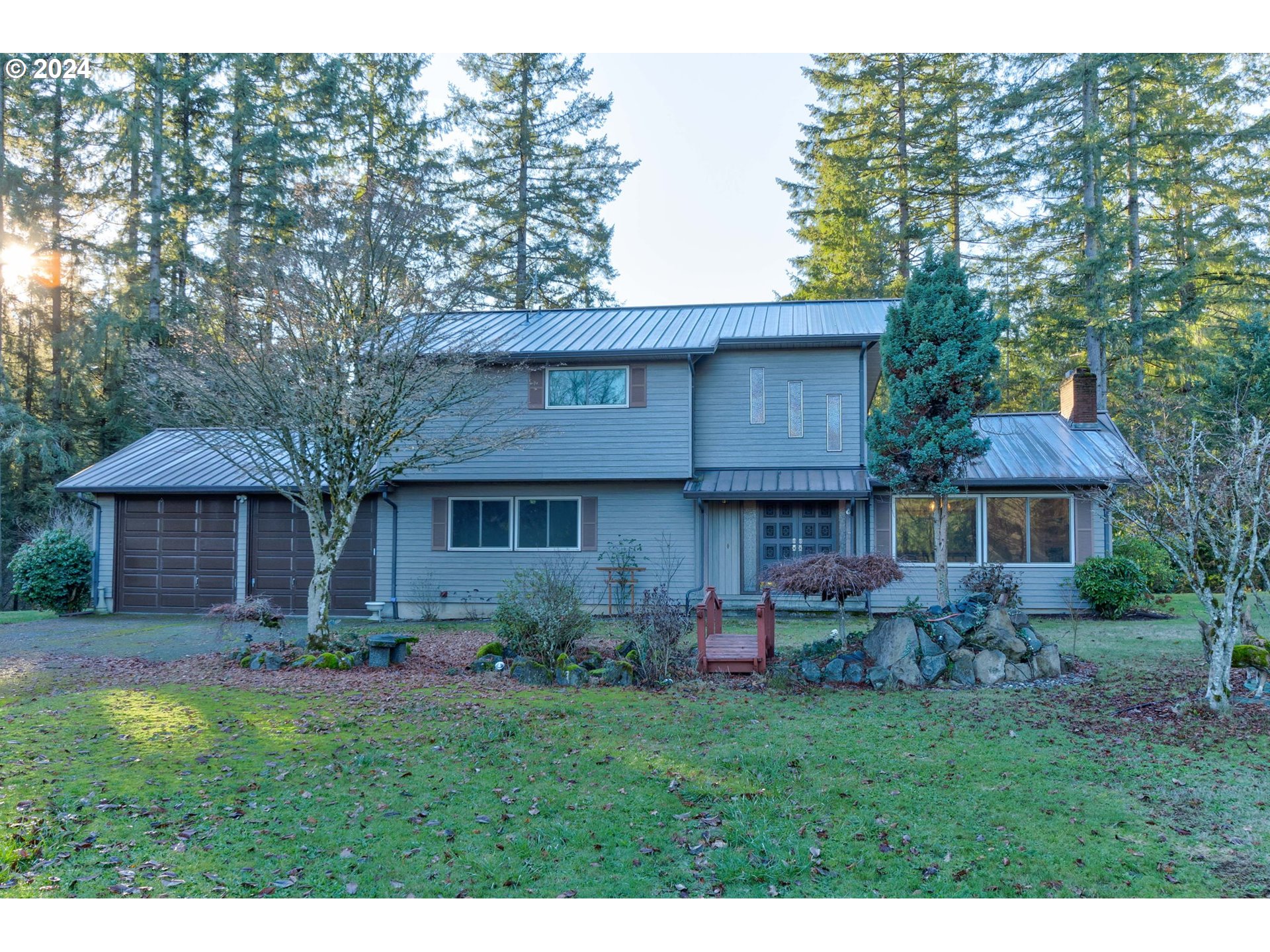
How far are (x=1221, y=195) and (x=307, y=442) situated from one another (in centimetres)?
2571

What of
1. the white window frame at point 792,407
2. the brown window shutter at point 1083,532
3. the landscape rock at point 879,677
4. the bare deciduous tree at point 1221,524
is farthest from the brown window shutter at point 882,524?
the bare deciduous tree at point 1221,524

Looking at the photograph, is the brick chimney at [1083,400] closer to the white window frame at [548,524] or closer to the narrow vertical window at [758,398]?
the narrow vertical window at [758,398]

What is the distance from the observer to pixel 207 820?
4.52 m

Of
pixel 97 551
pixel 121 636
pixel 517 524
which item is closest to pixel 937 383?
pixel 517 524

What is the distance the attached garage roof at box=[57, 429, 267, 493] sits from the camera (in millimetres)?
15414

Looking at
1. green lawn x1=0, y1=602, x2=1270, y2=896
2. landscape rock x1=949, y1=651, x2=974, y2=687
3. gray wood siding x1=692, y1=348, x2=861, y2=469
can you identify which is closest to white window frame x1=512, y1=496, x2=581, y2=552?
gray wood siding x1=692, y1=348, x2=861, y2=469

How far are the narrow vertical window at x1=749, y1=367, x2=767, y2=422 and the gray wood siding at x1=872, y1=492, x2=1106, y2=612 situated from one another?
12.8 ft

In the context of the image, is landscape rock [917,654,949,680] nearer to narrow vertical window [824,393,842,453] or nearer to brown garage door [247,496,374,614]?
narrow vertical window [824,393,842,453]

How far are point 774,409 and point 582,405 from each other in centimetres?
374

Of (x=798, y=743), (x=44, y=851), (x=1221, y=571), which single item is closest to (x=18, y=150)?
(x=44, y=851)

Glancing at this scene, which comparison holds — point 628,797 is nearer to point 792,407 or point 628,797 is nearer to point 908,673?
point 908,673

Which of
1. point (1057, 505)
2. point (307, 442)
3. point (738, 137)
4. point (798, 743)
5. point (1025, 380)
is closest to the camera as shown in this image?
point (798, 743)

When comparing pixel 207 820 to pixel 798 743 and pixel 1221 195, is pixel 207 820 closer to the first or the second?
pixel 798 743

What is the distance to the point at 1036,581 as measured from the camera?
563 inches
